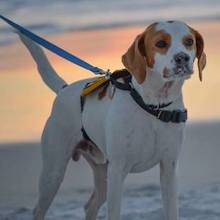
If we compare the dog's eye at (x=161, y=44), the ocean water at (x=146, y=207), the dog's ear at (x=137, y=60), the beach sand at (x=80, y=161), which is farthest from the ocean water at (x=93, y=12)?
the dog's eye at (x=161, y=44)

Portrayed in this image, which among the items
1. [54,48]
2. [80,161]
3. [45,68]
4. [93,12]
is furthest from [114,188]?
[93,12]

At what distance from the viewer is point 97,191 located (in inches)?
280

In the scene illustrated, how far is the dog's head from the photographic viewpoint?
18.7 ft

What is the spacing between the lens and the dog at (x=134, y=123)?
19.1 feet

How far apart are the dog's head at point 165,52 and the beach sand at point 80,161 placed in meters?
1.81

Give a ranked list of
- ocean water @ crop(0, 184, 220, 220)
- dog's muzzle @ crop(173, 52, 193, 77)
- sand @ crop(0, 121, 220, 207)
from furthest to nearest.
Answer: sand @ crop(0, 121, 220, 207) → ocean water @ crop(0, 184, 220, 220) → dog's muzzle @ crop(173, 52, 193, 77)

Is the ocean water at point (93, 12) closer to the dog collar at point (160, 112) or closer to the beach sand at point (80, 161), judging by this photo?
the beach sand at point (80, 161)

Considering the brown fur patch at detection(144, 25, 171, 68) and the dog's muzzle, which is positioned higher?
the brown fur patch at detection(144, 25, 171, 68)

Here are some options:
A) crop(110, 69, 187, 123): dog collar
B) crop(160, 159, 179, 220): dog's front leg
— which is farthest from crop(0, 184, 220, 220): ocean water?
crop(110, 69, 187, 123): dog collar

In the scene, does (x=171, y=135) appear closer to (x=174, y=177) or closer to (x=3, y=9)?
(x=174, y=177)

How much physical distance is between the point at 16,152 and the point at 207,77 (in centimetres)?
226

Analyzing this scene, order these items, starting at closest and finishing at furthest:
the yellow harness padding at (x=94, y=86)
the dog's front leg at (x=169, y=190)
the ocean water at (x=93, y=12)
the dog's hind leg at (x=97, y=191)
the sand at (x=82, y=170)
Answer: the dog's front leg at (x=169, y=190) < the yellow harness padding at (x=94, y=86) < the dog's hind leg at (x=97, y=191) < the sand at (x=82, y=170) < the ocean water at (x=93, y=12)

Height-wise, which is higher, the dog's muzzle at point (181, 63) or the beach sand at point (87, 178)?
the dog's muzzle at point (181, 63)

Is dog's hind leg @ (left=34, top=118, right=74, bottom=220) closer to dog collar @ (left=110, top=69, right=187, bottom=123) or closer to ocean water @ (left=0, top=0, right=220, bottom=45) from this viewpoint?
dog collar @ (left=110, top=69, right=187, bottom=123)
